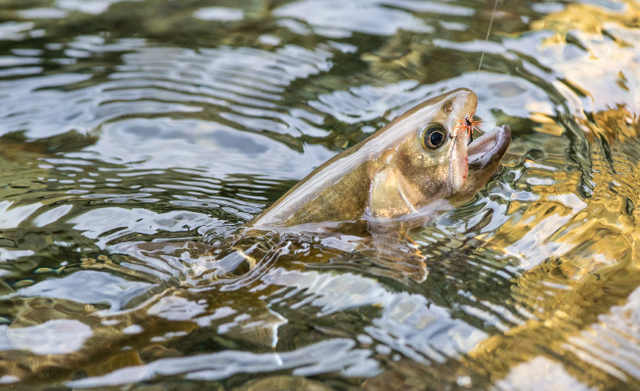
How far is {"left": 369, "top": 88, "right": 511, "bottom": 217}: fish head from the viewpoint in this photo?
4.03 m

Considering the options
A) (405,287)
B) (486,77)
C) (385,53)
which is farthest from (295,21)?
(405,287)

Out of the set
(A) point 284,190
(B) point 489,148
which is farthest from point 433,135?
(A) point 284,190

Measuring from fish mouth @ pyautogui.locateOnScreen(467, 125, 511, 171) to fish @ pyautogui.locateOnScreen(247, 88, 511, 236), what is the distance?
0.01 meters

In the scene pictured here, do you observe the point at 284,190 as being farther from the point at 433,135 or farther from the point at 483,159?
the point at 483,159

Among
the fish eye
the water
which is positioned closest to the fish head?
the fish eye

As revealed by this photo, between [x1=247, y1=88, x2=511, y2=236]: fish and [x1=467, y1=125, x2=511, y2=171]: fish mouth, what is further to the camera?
[x1=467, y1=125, x2=511, y2=171]: fish mouth

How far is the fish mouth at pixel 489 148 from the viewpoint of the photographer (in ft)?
13.6

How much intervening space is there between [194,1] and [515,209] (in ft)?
16.6

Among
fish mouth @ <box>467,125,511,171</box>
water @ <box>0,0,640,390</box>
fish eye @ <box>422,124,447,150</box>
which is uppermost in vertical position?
fish eye @ <box>422,124,447,150</box>

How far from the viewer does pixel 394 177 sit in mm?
4059

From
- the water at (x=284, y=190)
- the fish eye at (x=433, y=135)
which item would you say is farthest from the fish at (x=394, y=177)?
the water at (x=284, y=190)

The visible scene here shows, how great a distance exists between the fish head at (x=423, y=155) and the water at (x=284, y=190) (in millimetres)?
243

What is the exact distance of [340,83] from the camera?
612 cm

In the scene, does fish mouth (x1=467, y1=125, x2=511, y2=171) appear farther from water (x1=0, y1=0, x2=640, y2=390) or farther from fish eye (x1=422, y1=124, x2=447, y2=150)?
fish eye (x1=422, y1=124, x2=447, y2=150)
